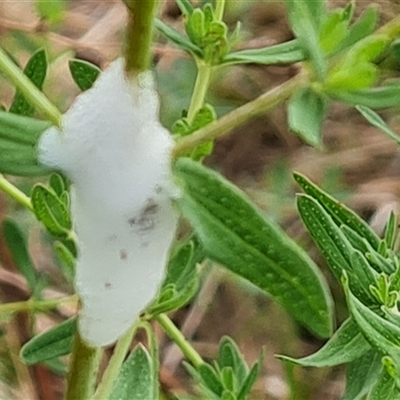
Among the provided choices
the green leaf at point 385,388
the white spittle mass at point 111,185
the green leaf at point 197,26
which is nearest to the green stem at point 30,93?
the white spittle mass at point 111,185

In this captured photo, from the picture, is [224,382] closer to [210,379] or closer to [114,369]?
[210,379]

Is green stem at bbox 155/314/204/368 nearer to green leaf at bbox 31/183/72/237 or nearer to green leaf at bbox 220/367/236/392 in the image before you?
green leaf at bbox 220/367/236/392

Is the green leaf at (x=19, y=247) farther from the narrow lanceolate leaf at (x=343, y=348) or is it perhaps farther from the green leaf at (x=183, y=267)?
the narrow lanceolate leaf at (x=343, y=348)

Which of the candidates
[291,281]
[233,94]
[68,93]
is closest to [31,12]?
[68,93]

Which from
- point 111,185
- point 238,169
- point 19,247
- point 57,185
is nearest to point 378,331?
point 111,185

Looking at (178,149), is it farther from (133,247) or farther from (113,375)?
(113,375)

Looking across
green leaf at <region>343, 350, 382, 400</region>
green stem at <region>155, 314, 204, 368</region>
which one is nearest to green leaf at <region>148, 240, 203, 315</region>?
green stem at <region>155, 314, 204, 368</region>
